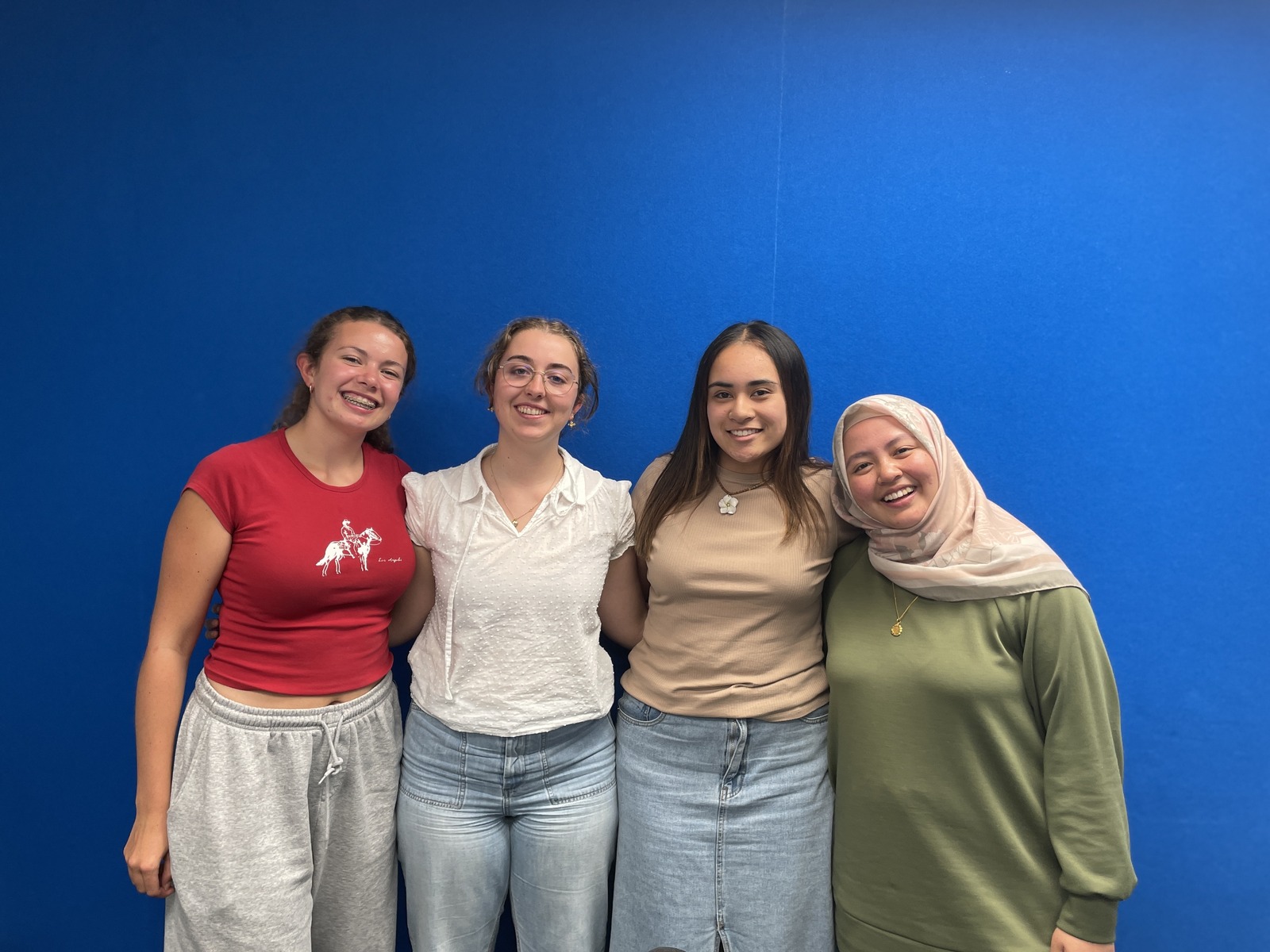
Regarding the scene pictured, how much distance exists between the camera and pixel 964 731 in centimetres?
145

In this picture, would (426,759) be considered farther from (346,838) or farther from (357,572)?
(357,572)

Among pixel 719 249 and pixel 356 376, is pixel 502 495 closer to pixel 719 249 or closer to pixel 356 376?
pixel 356 376

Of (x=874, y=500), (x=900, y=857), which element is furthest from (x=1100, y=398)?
(x=900, y=857)

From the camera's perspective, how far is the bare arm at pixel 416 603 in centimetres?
176

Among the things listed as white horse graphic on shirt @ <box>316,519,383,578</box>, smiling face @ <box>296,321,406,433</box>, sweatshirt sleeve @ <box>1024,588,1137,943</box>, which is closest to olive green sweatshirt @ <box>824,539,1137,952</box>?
sweatshirt sleeve @ <box>1024,588,1137,943</box>

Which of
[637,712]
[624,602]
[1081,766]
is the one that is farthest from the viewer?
[624,602]

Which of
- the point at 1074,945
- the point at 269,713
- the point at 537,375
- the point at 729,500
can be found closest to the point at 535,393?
the point at 537,375

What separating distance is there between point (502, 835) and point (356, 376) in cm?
105

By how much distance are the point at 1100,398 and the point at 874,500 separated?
866 mm

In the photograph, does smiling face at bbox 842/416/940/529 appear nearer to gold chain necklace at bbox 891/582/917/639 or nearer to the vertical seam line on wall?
gold chain necklace at bbox 891/582/917/639

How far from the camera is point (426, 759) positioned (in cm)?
164

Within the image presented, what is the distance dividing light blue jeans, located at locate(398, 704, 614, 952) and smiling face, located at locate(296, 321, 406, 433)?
2.22 ft

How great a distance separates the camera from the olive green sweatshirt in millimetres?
1383

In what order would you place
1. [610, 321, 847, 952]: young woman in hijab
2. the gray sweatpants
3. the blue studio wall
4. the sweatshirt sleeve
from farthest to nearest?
1. the blue studio wall
2. [610, 321, 847, 952]: young woman in hijab
3. the gray sweatpants
4. the sweatshirt sleeve
